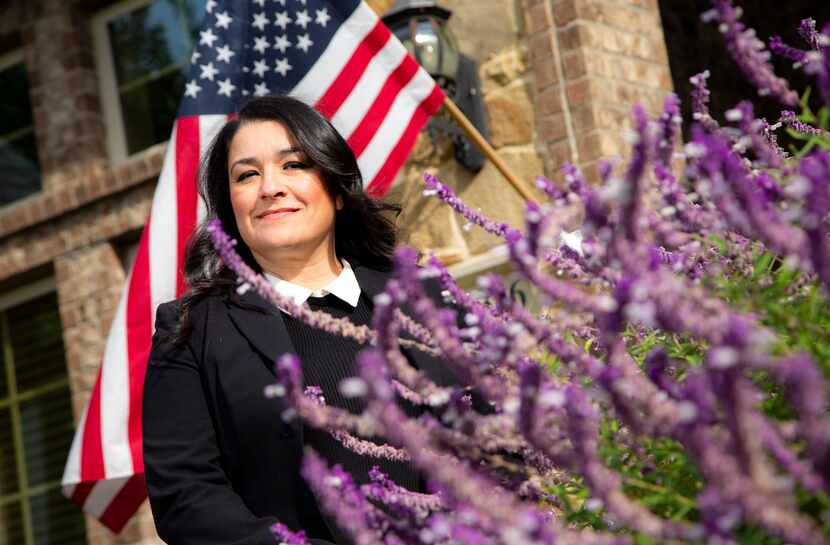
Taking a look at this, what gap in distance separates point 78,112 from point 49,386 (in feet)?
4.68

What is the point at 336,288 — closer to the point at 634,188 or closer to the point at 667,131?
the point at 667,131

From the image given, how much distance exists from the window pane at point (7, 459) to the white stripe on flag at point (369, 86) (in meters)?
3.48

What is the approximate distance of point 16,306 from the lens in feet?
20.9

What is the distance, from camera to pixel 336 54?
3.87 meters

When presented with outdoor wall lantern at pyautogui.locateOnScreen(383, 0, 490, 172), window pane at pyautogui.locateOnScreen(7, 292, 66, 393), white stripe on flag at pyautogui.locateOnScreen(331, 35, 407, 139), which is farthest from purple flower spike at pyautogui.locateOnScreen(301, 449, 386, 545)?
window pane at pyautogui.locateOnScreen(7, 292, 66, 393)

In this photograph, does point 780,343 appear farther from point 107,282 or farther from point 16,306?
point 16,306

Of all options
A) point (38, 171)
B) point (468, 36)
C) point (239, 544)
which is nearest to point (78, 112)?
point (38, 171)

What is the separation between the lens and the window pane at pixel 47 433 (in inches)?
245

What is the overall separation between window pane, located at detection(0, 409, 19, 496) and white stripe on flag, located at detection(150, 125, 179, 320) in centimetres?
302

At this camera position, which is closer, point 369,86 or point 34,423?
point 369,86

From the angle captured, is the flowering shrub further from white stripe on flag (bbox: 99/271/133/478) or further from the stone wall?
the stone wall

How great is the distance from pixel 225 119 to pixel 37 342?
2954 mm

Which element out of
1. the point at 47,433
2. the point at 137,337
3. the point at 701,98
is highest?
the point at 701,98

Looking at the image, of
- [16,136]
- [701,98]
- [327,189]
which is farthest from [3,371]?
[701,98]
